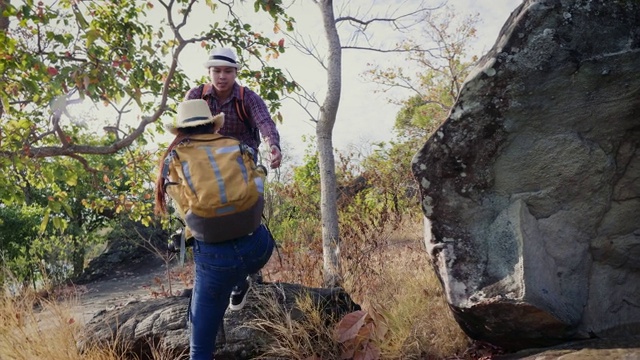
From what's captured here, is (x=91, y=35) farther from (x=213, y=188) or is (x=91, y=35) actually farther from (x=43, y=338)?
(x=43, y=338)

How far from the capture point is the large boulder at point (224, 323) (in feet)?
10.3

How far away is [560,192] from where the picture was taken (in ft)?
9.07

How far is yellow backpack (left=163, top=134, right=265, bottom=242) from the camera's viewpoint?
7.28 feet

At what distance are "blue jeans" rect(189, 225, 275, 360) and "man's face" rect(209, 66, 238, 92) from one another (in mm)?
1102


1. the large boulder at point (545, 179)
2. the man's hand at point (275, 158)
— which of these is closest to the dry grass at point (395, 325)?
the large boulder at point (545, 179)

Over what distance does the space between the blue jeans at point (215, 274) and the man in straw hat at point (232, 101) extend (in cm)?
65

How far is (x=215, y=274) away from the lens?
2.34 meters

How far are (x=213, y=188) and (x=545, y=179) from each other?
6.42 feet

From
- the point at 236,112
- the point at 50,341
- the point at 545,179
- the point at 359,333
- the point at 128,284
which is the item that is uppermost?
the point at 236,112

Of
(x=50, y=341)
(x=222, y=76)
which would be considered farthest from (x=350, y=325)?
(x=50, y=341)

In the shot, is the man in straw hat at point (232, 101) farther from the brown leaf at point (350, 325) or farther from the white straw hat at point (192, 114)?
the brown leaf at point (350, 325)

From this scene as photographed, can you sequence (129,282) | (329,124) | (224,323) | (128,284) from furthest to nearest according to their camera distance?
(129,282) → (128,284) → (329,124) → (224,323)

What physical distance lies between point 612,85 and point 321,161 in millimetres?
3031

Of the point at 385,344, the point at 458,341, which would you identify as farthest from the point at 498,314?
the point at 385,344
